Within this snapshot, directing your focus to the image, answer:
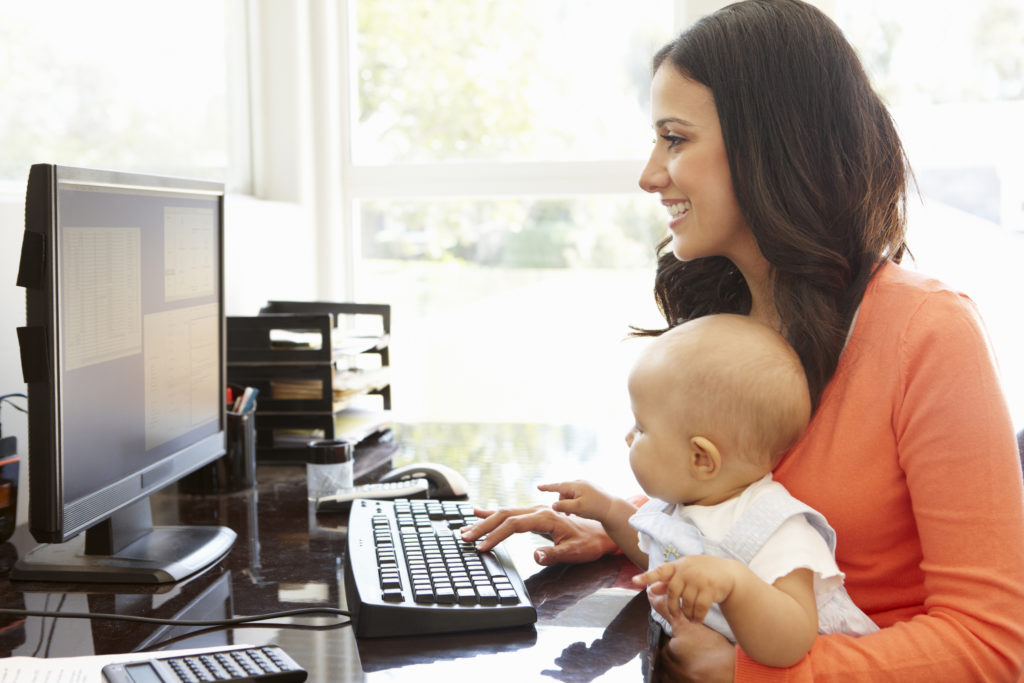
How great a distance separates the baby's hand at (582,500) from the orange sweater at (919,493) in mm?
326

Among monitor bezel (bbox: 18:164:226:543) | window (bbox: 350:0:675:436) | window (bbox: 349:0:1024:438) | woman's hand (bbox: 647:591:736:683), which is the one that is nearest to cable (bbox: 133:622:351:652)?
monitor bezel (bbox: 18:164:226:543)

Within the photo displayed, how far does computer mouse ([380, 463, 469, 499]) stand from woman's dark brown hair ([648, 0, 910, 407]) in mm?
779

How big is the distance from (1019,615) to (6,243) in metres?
1.48

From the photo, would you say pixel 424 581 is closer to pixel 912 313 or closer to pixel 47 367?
pixel 47 367

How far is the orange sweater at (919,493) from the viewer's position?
38.4 inches

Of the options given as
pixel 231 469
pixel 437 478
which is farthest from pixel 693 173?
pixel 231 469

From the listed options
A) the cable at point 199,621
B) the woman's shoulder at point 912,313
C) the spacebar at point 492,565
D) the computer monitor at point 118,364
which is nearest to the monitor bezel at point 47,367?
the computer monitor at point 118,364

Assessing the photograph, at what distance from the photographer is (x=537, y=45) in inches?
112

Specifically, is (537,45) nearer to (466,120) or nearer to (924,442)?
(466,120)

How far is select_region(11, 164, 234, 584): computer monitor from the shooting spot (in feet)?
3.64

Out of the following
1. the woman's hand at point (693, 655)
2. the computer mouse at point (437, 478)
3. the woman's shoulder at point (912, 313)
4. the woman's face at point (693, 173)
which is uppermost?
the woman's face at point (693, 173)

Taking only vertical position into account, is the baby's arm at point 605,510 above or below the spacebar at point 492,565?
above

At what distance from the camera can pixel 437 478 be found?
1748mm

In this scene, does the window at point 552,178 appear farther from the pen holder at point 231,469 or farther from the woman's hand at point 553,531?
the woman's hand at point 553,531
